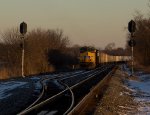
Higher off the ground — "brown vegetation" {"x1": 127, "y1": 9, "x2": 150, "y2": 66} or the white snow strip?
"brown vegetation" {"x1": 127, "y1": 9, "x2": 150, "y2": 66}

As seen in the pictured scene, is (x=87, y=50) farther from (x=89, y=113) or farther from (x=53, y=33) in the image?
(x=89, y=113)

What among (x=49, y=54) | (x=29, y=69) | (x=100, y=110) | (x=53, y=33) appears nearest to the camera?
(x=100, y=110)

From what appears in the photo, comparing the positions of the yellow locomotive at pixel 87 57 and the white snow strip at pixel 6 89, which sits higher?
the yellow locomotive at pixel 87 57

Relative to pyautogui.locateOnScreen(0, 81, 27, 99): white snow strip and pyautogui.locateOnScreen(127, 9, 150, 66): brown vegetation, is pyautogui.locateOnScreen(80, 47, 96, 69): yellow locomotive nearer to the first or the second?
pyautogui.locateOnScreen(127, 9, 150, 66): brown vegetation

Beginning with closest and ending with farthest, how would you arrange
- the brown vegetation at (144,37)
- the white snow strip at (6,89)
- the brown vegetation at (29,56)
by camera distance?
the white snow strip at (6,89), the brown vegetation at (29,56), the brown vegetation at (144,37)

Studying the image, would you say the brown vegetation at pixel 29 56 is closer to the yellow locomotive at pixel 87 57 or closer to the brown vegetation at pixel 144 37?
the yellow locomotive at pixel 87 57

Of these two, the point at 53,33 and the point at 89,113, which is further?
the point at 53,33

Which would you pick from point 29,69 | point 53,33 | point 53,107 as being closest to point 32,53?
point 29,69

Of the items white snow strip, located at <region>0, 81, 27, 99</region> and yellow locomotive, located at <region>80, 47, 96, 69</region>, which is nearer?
white snow strip, located at <region>0, 81, 27, 99</region>

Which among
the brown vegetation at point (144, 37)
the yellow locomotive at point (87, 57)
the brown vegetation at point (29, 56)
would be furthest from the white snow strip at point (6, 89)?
the brown vegetation at point (144, 37)

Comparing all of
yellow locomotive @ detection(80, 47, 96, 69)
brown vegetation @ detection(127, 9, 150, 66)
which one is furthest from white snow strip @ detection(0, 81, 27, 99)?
brown vegetation @ detection(127, 9, 150, 66)

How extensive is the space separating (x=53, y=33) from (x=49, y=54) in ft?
73.7

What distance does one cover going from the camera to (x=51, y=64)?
68000 millimetres

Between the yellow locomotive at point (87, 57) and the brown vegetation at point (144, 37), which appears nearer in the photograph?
the yellow locomotive at point (87, 57)
